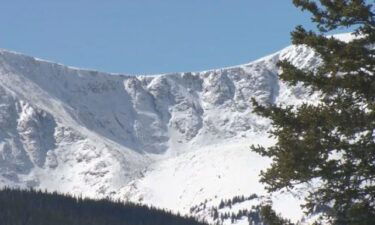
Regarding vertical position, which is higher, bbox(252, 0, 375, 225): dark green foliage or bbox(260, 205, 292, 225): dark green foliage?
bbox(252, 0, 375, 225): dark green foliage

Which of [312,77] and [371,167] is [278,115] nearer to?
[312,77]

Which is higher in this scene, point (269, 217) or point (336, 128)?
point (336, 128)

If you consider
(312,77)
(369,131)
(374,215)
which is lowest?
(374,215)

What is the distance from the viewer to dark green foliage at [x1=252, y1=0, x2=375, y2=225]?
22.0 m

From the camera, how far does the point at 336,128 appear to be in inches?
886

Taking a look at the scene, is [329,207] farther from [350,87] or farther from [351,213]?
[350,87]

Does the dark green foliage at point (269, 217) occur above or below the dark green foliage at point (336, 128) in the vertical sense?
below

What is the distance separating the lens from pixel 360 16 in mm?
22953

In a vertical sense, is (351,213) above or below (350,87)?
below

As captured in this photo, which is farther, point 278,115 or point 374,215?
point 278,115

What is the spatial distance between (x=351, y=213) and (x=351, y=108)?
2572mm

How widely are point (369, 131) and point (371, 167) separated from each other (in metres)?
0.91

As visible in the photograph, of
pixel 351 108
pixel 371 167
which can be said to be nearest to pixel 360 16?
pixel 351 108

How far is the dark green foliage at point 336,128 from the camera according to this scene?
2202cm
